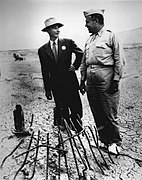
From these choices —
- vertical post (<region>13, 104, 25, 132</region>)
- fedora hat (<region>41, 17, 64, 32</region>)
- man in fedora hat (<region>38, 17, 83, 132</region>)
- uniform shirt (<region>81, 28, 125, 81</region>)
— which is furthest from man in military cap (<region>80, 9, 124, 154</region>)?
vertical post (<region>13, 104, 25, 132</region>)

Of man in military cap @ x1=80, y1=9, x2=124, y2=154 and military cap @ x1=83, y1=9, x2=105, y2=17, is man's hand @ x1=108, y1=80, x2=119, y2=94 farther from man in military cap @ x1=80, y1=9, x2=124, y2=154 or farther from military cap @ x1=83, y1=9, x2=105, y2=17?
military cap @ x1=83, y1=9, x2=105, y2=17

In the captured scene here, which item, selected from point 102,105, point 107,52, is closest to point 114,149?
point 102,105

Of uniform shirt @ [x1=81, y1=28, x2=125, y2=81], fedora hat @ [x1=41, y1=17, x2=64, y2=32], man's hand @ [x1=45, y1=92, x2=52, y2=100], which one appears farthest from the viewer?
man's hand @ [x1=45, y1=92, x2=52, y2=100]

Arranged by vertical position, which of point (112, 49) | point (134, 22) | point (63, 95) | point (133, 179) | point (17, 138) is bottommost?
point (133, 179)

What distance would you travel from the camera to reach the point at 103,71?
63.3 inches

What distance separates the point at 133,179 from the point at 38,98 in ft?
2.91

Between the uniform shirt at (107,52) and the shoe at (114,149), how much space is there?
19.1 inches

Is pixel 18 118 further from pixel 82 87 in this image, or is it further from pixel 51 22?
pixel 51 22

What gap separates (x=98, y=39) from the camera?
1618 mm

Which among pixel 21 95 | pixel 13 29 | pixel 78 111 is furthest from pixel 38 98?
pixel 13 29

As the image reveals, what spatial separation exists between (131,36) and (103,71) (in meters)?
0.35

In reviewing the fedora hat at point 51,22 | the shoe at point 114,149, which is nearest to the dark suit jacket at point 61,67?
the fedora hat at point 51,22

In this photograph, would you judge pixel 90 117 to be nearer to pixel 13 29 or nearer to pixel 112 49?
pixel 112 49

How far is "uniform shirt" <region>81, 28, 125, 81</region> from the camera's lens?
1.57 m
